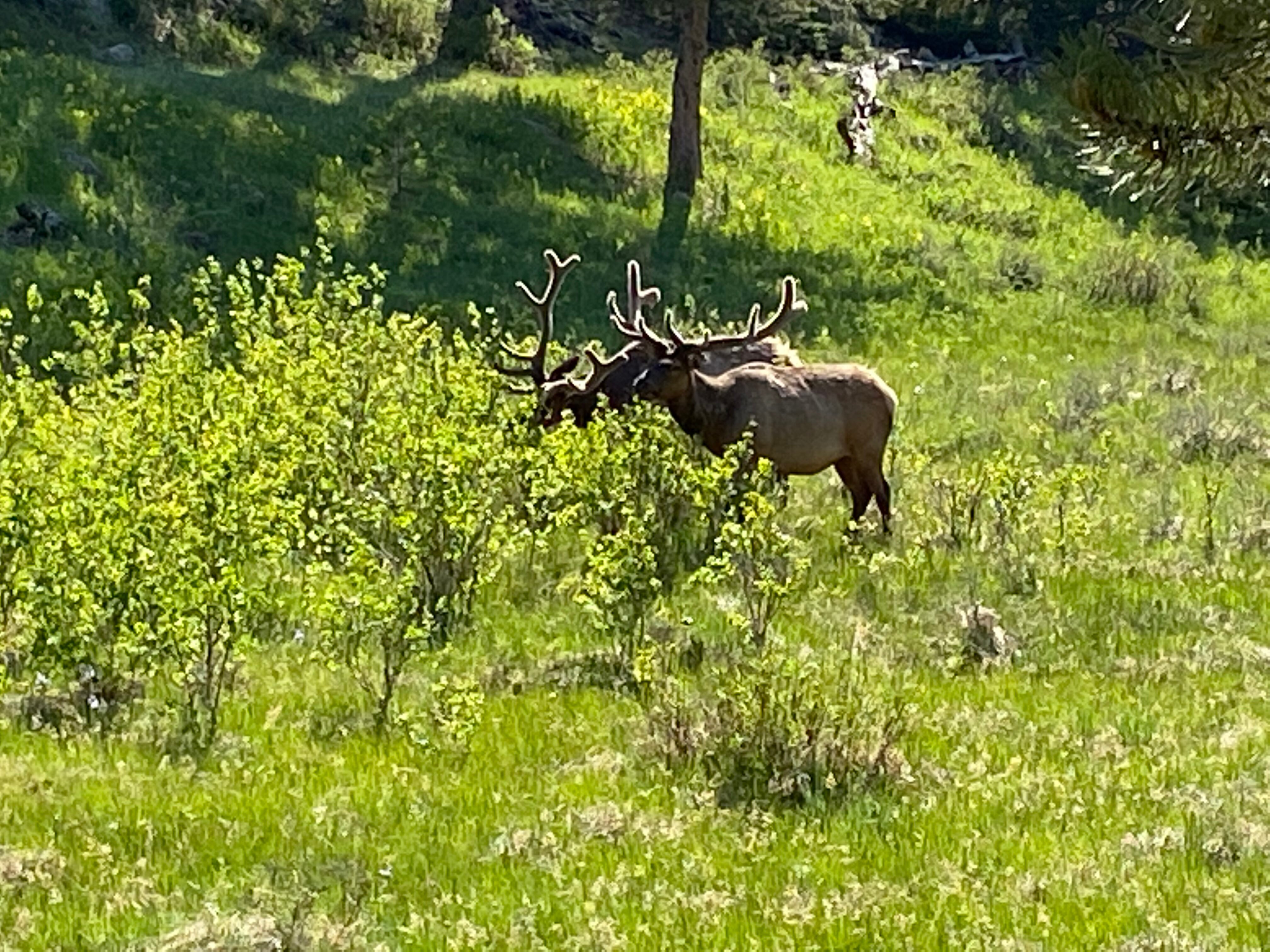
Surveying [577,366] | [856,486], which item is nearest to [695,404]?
[577,366]

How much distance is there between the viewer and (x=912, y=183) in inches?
1216

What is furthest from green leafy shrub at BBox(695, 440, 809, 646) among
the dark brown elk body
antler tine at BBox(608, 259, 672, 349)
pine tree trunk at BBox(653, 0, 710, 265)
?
pine tree trunk at BBox(653, 0, 710, 265)

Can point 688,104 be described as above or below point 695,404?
below

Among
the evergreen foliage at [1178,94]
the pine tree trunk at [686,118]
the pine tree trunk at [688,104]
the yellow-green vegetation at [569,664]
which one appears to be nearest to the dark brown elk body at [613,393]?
the yellow-green vegetation at [569,664]

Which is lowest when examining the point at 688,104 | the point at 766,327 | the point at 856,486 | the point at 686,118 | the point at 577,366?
the point at 686,118

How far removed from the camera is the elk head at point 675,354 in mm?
13227

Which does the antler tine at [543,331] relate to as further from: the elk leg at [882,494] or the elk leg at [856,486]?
the elk leg at [882,494]

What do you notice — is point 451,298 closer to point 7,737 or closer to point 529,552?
point 529,552

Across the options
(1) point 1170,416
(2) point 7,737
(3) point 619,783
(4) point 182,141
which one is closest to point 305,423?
(2) point 7,737

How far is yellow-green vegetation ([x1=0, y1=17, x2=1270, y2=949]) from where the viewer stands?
6.67m

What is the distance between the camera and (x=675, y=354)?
43.6ft

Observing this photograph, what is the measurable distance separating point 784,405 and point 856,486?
0.93m

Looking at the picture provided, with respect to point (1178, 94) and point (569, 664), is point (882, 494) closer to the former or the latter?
point (569, 664)

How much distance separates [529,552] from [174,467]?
9.58ft
